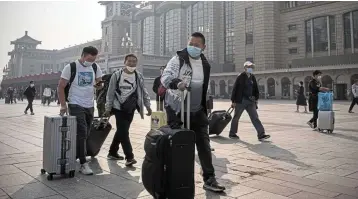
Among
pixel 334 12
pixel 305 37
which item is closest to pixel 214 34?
pixel 305 37

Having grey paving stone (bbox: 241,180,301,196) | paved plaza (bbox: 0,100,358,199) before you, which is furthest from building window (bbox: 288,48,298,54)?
grey paving stone (bbox: 241,180,301,196)

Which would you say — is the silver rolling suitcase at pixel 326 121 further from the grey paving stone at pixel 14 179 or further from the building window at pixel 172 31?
the building window at pixel 172 31

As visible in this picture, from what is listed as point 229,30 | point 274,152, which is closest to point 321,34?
point 229,30

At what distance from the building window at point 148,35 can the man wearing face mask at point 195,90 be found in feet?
277

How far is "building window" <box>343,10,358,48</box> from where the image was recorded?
1866 inches

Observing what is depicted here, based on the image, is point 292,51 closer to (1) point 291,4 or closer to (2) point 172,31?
(1) point 291,4

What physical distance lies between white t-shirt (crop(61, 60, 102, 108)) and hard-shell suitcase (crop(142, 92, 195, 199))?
1.67m

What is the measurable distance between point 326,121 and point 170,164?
20.9 feet

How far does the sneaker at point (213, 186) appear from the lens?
313 cm

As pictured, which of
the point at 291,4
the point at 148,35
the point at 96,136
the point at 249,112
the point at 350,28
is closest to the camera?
the point at 96,136

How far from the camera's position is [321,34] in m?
51.7

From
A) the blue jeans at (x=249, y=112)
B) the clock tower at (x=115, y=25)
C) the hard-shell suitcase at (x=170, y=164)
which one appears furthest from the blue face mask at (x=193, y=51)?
the clock tower at (x=115, y=25)

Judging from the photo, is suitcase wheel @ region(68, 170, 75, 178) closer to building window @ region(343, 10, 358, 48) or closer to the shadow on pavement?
the shadow on pavement

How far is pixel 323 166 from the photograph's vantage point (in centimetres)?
421
